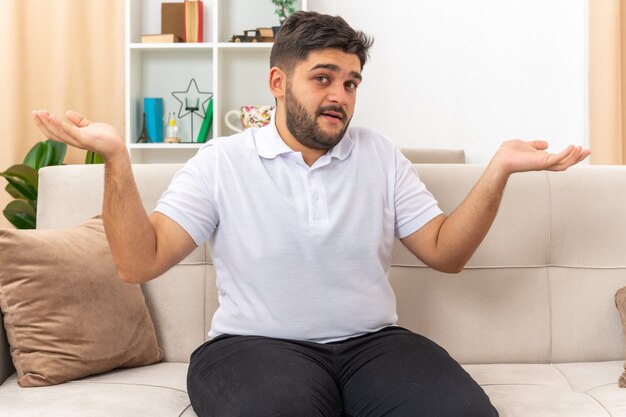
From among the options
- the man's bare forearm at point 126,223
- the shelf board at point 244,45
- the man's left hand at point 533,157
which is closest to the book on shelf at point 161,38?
the shelf board at point 244,45

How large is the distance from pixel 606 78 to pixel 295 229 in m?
2.56

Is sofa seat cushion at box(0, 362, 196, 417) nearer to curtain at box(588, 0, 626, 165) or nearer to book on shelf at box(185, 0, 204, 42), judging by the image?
book on shelf at box(185, 0, 204, 42)

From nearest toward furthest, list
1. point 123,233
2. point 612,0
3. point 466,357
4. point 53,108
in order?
point 123,233 < point 466,357 < point 612,0 < point 53,108

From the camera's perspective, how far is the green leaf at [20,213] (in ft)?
11.1

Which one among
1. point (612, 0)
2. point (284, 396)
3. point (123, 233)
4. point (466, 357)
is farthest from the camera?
point (612, 0)

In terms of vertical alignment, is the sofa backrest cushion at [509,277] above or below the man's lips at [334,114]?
below

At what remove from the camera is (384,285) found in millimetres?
1699

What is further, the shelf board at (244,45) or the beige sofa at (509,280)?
the shelf board at (244,45)

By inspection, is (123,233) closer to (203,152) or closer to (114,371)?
(203,152)

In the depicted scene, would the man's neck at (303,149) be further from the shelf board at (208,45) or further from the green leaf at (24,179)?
the shelf board at (208,45)

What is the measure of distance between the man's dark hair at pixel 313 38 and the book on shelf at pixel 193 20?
2.14 metres

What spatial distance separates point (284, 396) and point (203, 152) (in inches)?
24.2

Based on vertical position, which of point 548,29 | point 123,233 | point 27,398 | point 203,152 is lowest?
point 27,398

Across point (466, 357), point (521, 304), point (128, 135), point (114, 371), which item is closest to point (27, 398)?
point (114, 371)
